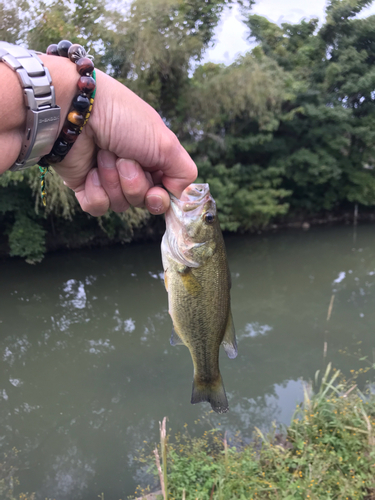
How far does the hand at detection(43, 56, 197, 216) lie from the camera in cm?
138

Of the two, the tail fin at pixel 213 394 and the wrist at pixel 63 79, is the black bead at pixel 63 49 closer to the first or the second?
the wrist at pixel 63 79

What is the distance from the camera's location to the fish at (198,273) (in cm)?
165

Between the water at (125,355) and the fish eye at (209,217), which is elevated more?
the fish eye at (209,217)

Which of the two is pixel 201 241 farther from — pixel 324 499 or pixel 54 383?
pixel 54 383

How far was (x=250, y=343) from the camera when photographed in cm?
668

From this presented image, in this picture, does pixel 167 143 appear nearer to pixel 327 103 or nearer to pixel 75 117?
pixel 75 117

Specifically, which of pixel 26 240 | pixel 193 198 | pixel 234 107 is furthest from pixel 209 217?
pixel 234 107

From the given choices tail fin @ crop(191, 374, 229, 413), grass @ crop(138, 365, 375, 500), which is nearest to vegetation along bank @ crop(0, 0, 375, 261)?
grass @ crop(138, 365, 375, 500)

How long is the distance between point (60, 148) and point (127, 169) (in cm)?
29

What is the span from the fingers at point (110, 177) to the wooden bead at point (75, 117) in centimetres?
24

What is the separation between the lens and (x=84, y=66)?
126 cm

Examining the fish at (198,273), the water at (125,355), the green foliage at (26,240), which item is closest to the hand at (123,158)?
the fish at (198,273)

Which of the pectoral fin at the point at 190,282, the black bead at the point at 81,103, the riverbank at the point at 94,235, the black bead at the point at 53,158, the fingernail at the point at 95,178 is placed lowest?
the riverbank at the point at 94,235

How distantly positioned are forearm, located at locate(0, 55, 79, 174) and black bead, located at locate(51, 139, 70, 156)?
0.07 m
